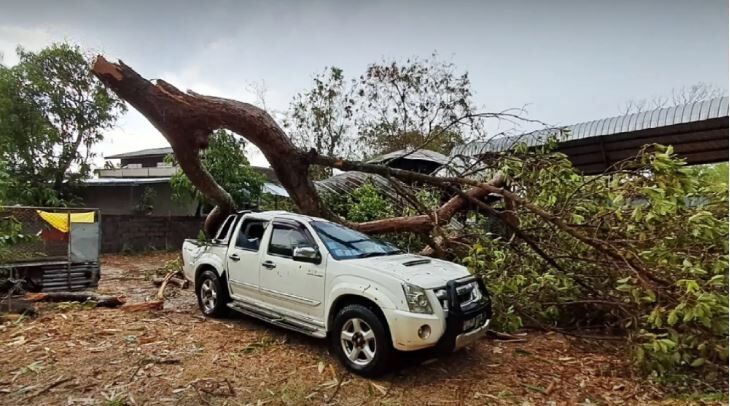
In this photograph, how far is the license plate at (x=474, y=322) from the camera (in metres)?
4.37

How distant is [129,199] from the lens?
18516mm

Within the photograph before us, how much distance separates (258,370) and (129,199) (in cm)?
1662

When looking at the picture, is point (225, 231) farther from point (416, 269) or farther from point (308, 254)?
point (416, 269)

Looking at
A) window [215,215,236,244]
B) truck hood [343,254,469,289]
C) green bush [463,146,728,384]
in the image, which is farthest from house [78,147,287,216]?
truck hood [343,254,469,289]

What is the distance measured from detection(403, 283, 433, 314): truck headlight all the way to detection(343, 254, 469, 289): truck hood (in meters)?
0.06

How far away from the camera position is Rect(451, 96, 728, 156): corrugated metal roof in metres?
7.44

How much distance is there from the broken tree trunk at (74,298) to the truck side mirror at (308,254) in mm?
3935

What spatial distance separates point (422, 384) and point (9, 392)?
3.76m

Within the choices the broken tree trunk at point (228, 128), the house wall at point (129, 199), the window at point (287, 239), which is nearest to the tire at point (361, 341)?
the window at point (287, 239)

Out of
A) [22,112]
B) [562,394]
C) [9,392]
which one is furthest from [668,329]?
[22,112]

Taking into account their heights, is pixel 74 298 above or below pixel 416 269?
below

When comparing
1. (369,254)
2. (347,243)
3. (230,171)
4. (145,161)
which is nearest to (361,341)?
(369,254)

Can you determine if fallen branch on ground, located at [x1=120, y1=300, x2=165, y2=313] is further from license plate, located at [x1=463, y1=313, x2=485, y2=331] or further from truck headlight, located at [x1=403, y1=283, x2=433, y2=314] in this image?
license plate, located at [x1=463, y1=313, x2=485, y2=331]

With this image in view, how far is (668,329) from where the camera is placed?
422cm
